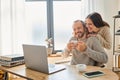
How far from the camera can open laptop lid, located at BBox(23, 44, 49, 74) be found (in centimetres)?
174

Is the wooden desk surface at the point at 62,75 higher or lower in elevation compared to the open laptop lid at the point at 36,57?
lower

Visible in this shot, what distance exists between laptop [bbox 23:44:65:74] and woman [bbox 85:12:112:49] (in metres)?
0.98

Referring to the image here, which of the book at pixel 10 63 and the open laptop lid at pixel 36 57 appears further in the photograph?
the book at pixel 10 63

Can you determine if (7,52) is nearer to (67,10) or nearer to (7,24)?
(7,24)

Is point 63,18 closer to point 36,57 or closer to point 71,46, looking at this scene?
point 71,46

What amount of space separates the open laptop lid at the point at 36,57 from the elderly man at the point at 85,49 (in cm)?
45

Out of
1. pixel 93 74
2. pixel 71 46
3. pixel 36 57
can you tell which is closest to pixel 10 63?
pixel 36 57

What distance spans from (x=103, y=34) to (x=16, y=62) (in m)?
1.29

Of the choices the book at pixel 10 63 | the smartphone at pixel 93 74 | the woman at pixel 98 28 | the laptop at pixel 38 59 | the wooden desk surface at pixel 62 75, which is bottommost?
the wooden desk surface at pixel 62 75

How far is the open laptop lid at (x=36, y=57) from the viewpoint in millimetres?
1744

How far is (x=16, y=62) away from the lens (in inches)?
88.7

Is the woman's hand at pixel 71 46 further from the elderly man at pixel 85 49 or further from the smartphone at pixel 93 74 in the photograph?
the smartphone at pixel 93 74

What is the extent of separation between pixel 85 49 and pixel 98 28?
2.88ft

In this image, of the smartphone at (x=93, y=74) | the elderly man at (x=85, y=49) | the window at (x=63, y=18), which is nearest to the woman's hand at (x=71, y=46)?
the elderly man at (x=85, y=49)
